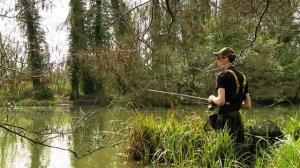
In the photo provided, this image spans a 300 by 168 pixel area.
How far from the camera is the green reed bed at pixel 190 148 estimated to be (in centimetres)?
481

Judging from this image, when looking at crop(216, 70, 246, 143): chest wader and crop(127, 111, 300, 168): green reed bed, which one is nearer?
crop(127, 111, 300, 168): green reed bed

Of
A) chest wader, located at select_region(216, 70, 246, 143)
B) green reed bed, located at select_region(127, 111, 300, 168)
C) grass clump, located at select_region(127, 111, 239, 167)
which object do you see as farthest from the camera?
grass clump, located at select_region(127, 111, 239, 167)

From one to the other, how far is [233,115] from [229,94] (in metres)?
0.28

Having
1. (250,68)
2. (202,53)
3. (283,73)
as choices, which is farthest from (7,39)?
(283,73)

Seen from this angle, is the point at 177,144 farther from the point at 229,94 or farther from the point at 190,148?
the point at 229,94

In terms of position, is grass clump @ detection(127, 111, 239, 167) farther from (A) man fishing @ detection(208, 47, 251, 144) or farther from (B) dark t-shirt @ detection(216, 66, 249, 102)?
(B) dark t-shirt @ detection(216, 66, 249, 102)

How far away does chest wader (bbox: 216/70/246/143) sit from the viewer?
5.47 m

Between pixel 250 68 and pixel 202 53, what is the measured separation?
291 centimetres

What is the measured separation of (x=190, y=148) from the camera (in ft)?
20.3

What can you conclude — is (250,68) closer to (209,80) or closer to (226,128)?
(209,80)

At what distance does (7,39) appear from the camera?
3.52 meters

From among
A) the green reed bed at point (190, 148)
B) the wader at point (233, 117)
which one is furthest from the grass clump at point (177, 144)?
the wader at point (233, 117)

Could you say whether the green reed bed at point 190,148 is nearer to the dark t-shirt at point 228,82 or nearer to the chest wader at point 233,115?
the chest wader at point 233,115

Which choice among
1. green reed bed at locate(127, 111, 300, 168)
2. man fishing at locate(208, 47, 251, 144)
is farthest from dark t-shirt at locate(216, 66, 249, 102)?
green reed bed at locate(127, 111, 300, 168)
